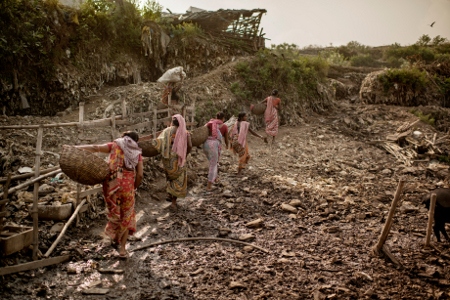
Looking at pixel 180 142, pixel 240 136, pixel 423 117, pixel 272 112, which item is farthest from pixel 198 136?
pixel 423 117

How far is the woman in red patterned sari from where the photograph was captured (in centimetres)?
354

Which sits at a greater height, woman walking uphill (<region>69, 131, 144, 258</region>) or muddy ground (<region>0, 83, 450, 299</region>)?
woman walking uphill (<region>69, 131, 144, 258</region>)

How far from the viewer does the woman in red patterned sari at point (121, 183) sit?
3545 mm

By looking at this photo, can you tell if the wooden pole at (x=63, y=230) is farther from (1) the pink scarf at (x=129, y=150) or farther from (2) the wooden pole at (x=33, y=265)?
(1) the pink scarf at (x=129, y=150)

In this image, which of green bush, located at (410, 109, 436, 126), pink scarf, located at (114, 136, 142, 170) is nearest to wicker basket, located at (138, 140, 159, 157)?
pink scarf, located at (114, 136, 142, 170)

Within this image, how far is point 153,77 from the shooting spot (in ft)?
37.0

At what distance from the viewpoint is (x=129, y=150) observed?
3.59m

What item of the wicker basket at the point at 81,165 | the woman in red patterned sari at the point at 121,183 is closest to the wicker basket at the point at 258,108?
the woman in red patterned sari at the point at 121,183

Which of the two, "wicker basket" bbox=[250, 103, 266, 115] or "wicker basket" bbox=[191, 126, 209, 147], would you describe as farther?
"wicker basket" bbox=[250, 103, 266, 115]

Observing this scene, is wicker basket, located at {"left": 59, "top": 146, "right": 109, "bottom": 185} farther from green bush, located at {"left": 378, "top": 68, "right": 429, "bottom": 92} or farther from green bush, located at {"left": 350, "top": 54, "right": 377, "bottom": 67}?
green bush, located at {"left": 350, "top": 54, "right": 377, "bottom": 67}

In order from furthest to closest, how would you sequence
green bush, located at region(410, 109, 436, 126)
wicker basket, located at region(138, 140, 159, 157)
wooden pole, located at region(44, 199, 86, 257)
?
green bush, located at region(410, 109, 436, 126)
wicker basket, located at region(138, 140, 159, 157)
wooden pole, located at region(44, 199, 86, 257)

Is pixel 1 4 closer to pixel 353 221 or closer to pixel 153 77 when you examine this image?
pixel 153 77

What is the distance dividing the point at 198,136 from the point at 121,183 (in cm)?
250

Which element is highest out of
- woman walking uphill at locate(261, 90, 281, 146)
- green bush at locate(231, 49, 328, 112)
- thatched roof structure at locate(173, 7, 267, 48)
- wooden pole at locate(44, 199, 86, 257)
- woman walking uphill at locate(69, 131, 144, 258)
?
thatched roof structure at locate(173, 7, 267, 48)
